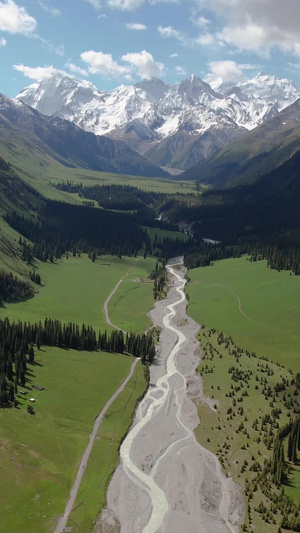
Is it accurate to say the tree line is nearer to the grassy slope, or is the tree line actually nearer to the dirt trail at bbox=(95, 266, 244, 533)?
the grassy slope

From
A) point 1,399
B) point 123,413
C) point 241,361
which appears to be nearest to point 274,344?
point 241,361

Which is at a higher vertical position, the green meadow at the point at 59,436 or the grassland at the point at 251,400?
the grassland at the point at 251,400

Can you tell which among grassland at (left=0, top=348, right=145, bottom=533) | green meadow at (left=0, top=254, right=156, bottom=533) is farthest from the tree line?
grassland at (left=0, top=348, right=145, bottom=533)

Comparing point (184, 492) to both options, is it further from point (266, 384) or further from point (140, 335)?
point (140, 335)

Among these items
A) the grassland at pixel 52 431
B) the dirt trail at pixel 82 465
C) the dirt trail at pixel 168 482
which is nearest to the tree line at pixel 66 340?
the grassland at pixel 52 431

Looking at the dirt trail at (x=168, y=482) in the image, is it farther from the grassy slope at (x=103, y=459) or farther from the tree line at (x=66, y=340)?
the tree line at (x=66, y=340)

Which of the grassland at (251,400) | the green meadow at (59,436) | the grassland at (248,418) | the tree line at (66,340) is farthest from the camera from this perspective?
the tree line at (66,340)
